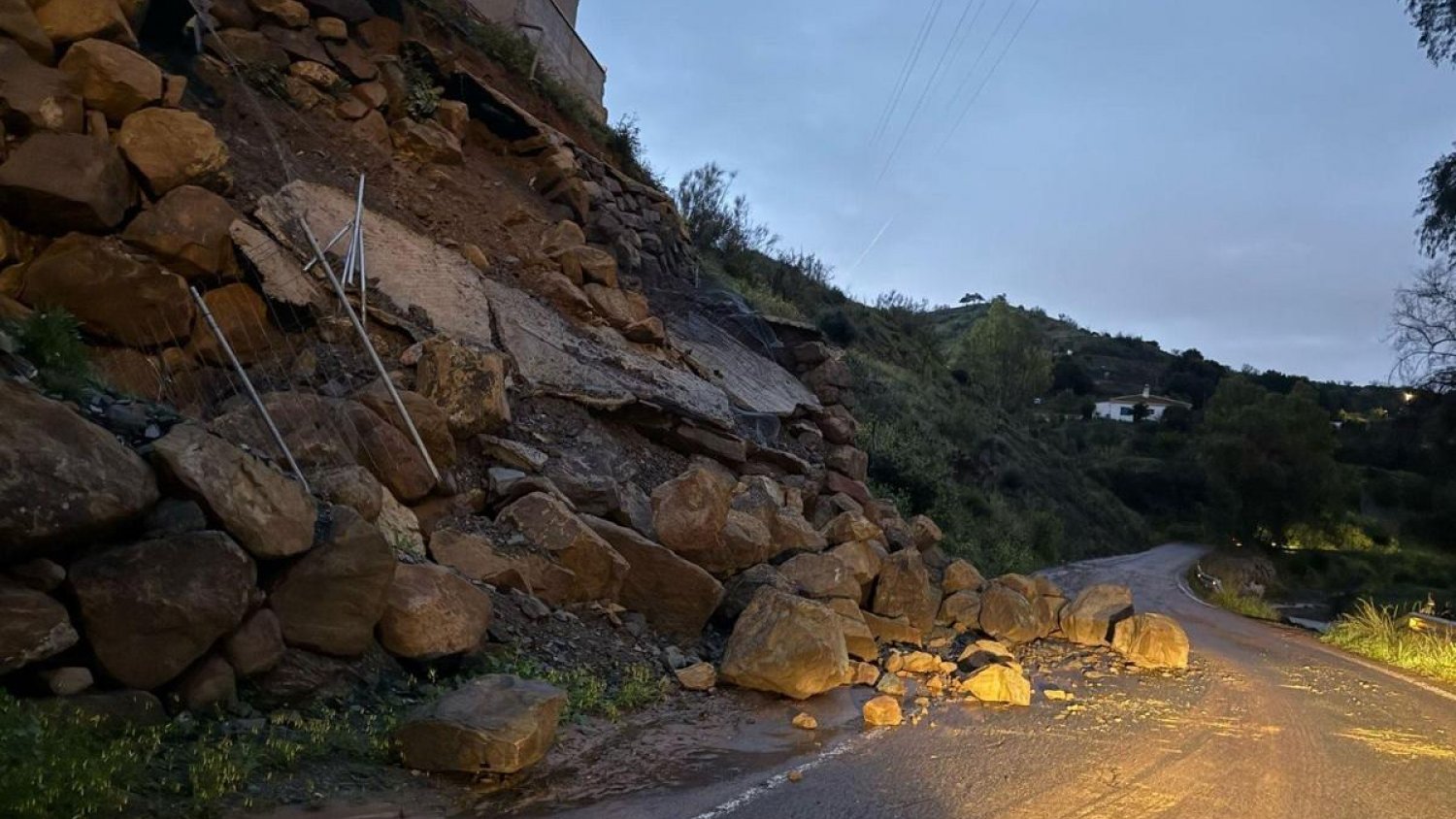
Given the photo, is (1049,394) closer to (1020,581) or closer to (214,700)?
(1020,581)

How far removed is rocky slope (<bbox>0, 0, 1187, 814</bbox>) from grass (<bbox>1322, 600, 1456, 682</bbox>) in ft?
10.8

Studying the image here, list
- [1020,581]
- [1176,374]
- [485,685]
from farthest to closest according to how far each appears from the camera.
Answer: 1. [1176,374]
2. [1020,581]
3. [485,685]

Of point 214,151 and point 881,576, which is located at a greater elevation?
point 214,151

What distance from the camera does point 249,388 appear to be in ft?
25.3

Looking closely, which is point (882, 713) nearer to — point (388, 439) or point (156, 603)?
point (388, 439)

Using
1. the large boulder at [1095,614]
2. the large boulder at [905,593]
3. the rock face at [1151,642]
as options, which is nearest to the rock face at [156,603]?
the large boulder at [905,593]

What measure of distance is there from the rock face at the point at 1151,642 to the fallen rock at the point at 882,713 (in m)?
4.97

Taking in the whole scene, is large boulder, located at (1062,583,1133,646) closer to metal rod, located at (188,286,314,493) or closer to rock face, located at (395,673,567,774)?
rock face, located at (395,673,567,774)

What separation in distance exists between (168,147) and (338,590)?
5183 mm

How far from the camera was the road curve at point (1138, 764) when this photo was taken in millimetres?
5309

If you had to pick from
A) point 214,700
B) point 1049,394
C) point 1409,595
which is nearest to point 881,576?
point 214,700

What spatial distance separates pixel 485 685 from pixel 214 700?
143cm

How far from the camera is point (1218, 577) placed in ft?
102

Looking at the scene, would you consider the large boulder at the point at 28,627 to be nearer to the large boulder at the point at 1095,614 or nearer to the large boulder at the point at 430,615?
the large boulder at the point at 430,615
